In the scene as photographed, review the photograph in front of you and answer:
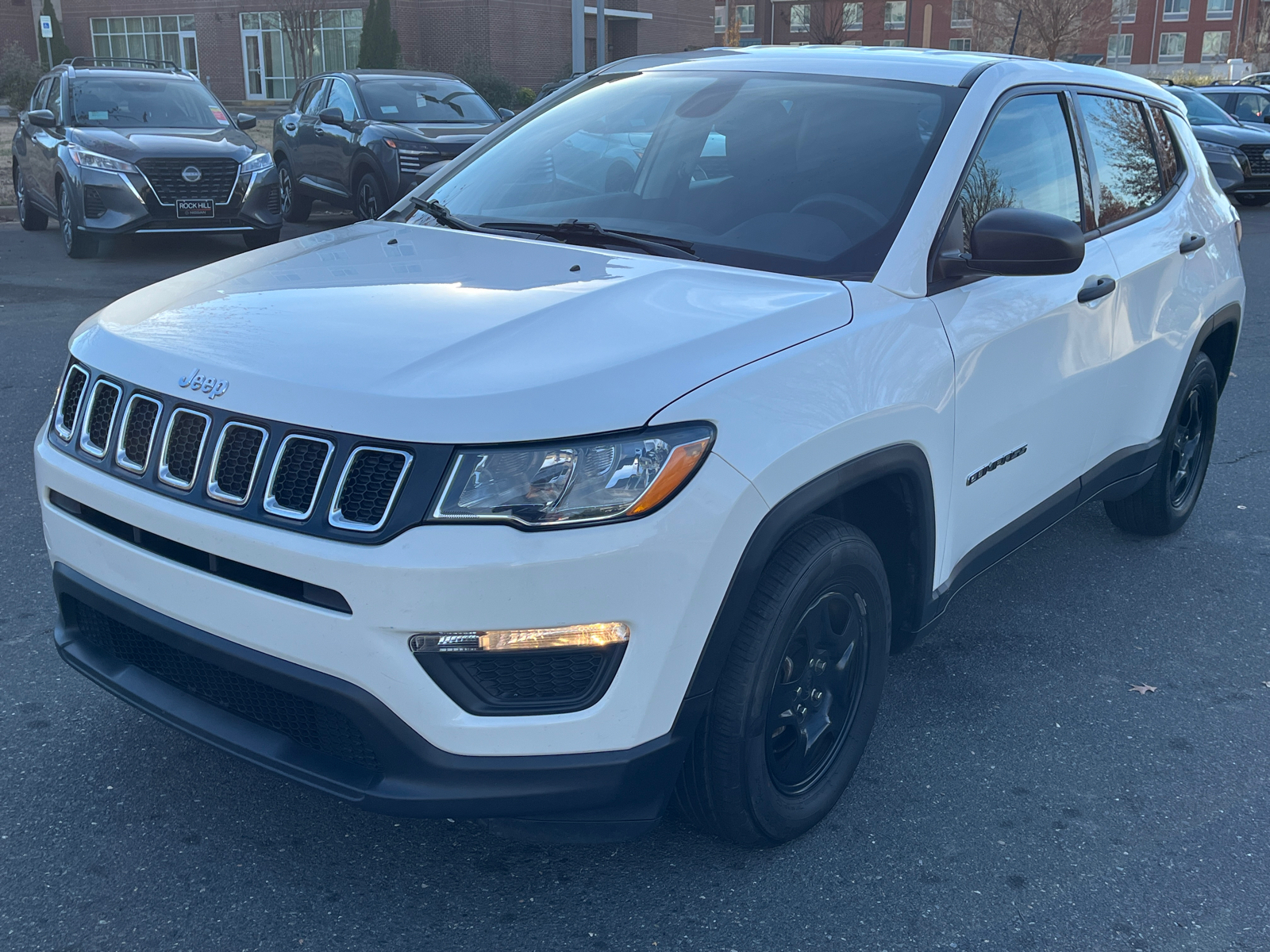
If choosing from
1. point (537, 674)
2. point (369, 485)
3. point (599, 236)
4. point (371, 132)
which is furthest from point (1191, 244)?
point (371, 132)

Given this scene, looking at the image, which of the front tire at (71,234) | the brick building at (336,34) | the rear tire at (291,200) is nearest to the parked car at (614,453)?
the front tire at (71,234)

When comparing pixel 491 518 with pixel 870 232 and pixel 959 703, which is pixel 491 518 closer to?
pixel 870 232

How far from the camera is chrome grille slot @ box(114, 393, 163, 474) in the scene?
2.49 m

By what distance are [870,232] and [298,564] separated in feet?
5.52

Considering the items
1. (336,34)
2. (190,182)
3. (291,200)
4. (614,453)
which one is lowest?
(291,200)

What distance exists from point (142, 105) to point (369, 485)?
37.4 feet

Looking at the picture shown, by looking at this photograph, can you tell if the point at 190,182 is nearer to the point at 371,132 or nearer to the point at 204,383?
the point at 371,132

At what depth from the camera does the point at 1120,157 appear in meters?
4.20

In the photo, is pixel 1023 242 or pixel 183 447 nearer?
pixel 183 447

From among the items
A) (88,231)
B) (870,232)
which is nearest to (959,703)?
(870,232)

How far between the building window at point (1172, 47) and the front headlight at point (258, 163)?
82.3 meters

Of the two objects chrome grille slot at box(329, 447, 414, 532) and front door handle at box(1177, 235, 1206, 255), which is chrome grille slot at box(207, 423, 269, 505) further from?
front door handle at box(1177, 235, 1206, 255)

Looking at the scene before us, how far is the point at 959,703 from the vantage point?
3604mm

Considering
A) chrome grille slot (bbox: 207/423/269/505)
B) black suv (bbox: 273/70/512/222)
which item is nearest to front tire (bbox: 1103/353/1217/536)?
chrome grille slot (bbox: 207/423/269/505)
